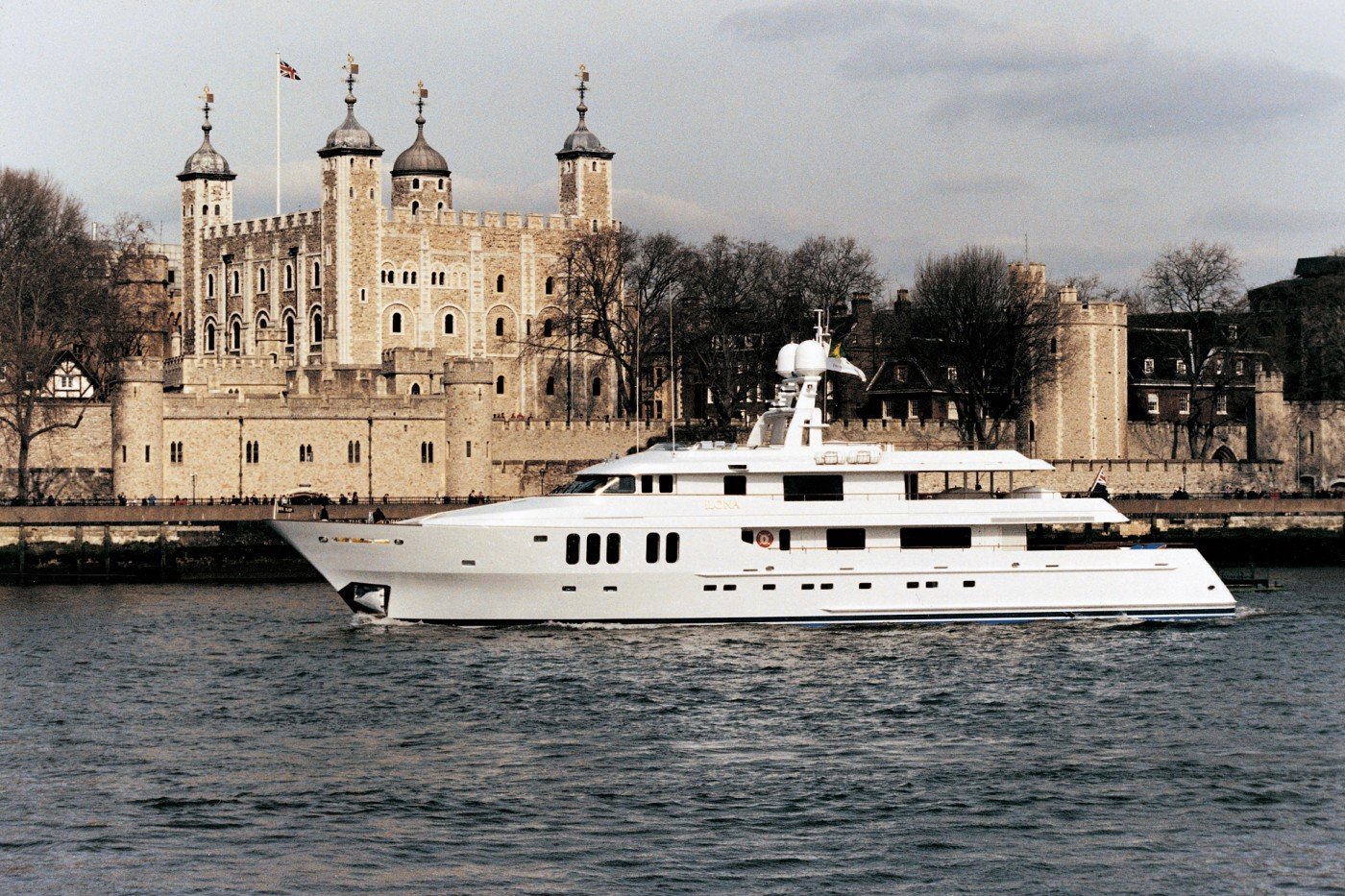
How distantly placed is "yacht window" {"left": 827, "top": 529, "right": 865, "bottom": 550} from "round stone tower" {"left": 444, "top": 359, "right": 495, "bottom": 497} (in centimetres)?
3264

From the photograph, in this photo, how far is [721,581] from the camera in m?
45.1

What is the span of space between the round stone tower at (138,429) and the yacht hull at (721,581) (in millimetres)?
27373

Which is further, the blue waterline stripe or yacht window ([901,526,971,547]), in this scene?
yacht window ([901,526,971,547])

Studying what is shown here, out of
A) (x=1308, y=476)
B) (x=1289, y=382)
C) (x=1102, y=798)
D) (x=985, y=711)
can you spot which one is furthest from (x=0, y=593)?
(x=1289, y=382)

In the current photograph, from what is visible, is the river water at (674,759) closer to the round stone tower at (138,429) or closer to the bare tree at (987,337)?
the round stone tower at (138,429)

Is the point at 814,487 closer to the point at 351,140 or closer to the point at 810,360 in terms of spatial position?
the point at 810,360

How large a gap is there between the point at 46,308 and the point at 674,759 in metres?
55.1

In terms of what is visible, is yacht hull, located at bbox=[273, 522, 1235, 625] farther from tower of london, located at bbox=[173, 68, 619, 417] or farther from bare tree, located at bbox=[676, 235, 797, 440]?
tower of london, located at bbox=[173, 68, 619, 417]

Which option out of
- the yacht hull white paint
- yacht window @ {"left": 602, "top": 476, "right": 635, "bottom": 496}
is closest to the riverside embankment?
the yacht hull white paint

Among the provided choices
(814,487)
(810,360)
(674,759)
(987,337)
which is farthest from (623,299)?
(674,759)

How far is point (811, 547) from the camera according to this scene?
45.6 metres

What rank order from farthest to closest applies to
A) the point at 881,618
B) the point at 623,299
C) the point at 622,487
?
the point at 623,299 < the point at 622,487 < the point at 881,618

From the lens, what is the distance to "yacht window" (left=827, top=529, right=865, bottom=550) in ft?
150

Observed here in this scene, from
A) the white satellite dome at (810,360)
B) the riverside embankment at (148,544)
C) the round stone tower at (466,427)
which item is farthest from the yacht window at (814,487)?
the round stone tower at (466,427)
